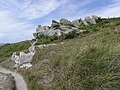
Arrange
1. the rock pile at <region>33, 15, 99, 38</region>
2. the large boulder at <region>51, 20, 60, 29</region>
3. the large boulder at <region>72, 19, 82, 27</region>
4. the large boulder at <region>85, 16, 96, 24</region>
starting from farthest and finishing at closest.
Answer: the large boulder at <region>85, 16, 96, 24</region> < the large boulder at <region>72, 19, 82, 27</region> < the large boulder at <region>51, 20, 60, 29</region> < the rock pile at <region>33, 15, 99, 38</region>

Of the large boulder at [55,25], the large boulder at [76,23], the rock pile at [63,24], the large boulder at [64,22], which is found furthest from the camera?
the large boulder at [64,22]

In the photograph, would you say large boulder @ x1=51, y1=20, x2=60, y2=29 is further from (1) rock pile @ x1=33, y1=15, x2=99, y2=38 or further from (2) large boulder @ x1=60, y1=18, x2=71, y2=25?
(2) large boulder @ x1=60, y1=18, x2=71, y2=25

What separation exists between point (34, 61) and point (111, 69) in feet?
34.4

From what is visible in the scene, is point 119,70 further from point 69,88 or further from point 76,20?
point 76,20

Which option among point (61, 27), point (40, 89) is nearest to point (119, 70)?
point (40, 89)

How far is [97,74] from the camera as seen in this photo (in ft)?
22.1

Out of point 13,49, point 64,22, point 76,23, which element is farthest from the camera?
point 76,23

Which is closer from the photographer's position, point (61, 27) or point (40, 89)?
point (40, 89)

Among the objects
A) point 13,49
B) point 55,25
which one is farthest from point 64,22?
point 13,49

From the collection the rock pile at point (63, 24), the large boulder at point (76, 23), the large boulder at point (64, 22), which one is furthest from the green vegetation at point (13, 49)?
the large boulder at point (76, 23)

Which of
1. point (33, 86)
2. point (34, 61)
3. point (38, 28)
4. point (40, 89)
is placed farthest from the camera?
point (38, 28)

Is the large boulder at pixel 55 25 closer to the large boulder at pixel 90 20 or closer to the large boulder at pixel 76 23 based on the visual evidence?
the large boulder at pixel 76 23

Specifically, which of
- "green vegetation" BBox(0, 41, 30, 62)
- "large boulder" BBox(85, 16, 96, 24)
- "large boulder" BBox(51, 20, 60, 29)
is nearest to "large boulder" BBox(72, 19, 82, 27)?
"large boulder" BBox(85, 16, 96, 24)

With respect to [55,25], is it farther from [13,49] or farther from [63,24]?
[13,49]
